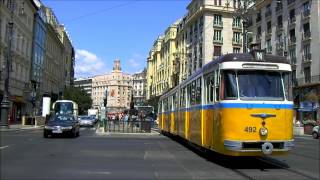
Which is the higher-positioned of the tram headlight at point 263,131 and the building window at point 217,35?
the building window at point 217,35

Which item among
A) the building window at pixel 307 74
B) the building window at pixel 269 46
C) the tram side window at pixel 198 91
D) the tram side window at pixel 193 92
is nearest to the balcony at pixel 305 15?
the building window at pixel 307 74

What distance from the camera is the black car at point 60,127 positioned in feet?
94.2

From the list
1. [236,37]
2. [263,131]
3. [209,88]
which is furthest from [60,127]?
[236,37]

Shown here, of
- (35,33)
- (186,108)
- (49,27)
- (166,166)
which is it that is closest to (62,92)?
(49,27)

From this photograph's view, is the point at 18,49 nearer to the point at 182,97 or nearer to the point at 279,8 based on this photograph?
the point at 279,8

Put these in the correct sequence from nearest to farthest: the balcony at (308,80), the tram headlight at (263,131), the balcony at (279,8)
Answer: the tram headlight at (263,131) → the balcony at (308,80) → the balcony at (279,8)

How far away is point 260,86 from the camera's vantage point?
1407 cm

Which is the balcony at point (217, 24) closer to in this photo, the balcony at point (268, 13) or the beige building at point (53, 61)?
the balcony at point (268, 13)

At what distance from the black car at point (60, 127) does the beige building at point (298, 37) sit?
31230 millimetres

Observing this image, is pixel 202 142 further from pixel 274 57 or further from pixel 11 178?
pixel 11 178

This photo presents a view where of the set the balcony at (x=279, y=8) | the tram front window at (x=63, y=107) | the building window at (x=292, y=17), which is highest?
the balcony at (x=279, y=8)

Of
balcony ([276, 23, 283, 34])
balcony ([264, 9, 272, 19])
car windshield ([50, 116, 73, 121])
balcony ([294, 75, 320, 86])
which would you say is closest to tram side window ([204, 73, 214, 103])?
car windshield ([50, 116, 73, 121])

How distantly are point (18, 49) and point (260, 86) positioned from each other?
47.6 meters

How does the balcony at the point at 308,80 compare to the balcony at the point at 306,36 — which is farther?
the balcony at the point at 306,36
